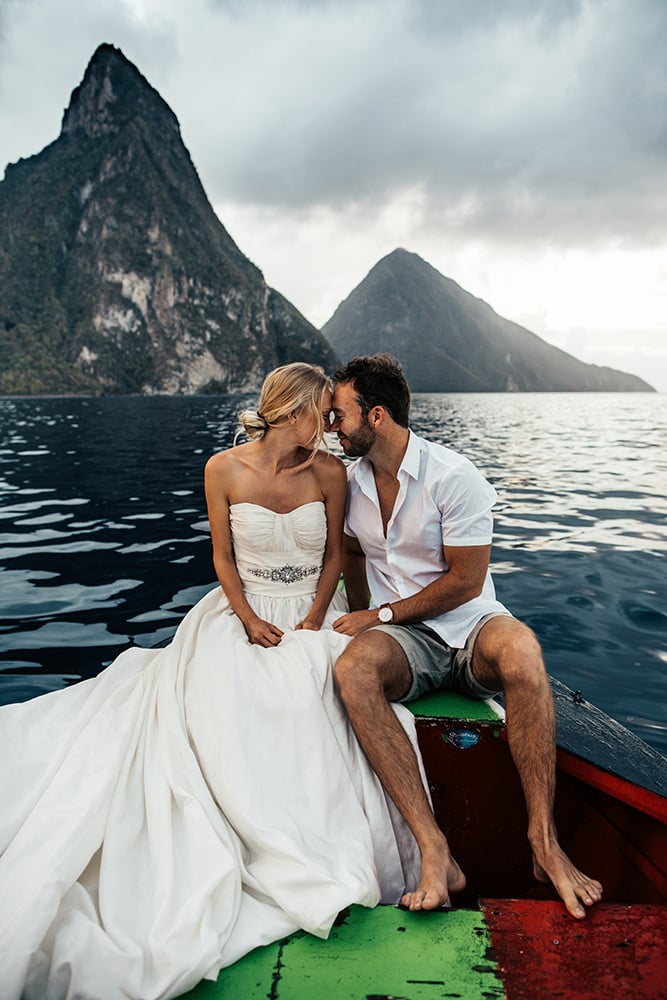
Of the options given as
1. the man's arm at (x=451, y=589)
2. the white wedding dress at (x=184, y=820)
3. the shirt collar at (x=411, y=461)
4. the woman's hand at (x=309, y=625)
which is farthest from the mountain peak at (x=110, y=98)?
the white wedding dress at (x=184, y=820)

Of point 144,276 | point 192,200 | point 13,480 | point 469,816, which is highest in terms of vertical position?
point 192,200

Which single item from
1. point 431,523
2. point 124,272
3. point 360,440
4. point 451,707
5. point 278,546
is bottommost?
point 451,707

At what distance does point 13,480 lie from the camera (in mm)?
13352

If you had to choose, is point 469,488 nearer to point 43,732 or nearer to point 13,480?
point 43,732

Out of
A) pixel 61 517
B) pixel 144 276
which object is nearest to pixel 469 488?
pixel 61 517

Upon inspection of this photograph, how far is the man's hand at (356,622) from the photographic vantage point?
3061 mm

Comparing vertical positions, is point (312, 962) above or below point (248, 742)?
below

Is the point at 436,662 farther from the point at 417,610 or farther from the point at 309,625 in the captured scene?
the point at 309,625

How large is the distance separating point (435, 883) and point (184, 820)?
2.73ft

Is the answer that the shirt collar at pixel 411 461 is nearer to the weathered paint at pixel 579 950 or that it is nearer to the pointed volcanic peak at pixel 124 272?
the weathered paint at pixel 579 950

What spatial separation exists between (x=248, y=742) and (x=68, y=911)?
0.75 meters

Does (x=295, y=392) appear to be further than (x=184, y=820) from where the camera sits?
Yes

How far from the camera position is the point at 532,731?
239 cm

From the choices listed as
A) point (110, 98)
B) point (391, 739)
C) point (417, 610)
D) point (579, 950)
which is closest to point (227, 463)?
point (417, 610)
